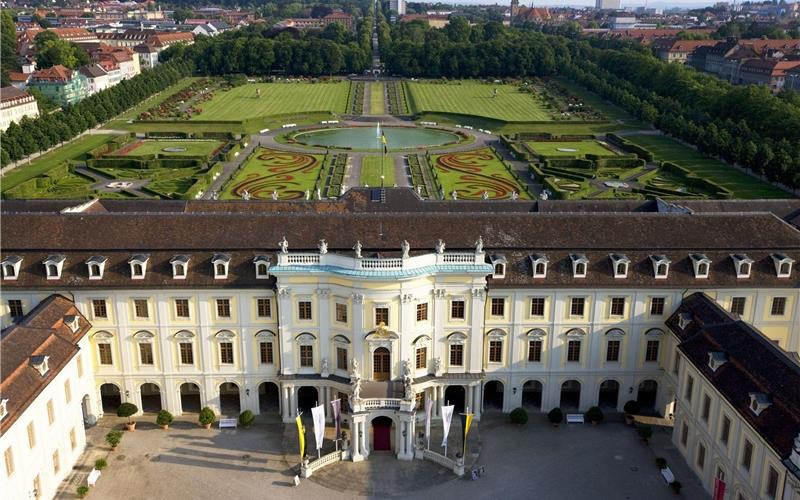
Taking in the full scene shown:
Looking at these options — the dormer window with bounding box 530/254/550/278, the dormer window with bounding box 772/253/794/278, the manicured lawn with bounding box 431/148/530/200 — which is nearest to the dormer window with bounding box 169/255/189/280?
the dormer window with bounding box 530/254/550/278

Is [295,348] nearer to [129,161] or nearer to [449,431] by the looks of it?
[449,431]

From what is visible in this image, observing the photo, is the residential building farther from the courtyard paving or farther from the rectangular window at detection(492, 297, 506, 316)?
the rectangular window at detection(492, 297, 506, 316)

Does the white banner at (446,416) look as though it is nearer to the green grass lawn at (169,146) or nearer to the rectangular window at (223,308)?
the rectangular window at (223,308)

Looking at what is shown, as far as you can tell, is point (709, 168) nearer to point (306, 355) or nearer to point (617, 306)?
point (617, 306)

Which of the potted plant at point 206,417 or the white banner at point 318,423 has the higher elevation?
the white banner at point 318,423

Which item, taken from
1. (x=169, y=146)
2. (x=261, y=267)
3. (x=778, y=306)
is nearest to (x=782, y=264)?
(x=778, y=306)

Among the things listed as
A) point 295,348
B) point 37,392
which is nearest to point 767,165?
point 295,348

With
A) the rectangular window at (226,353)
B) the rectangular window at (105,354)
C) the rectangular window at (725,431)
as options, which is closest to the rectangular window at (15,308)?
the rectangular window at (105,354)

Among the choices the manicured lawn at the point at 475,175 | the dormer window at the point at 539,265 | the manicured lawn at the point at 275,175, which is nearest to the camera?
the dormer window at the point at 539,265
